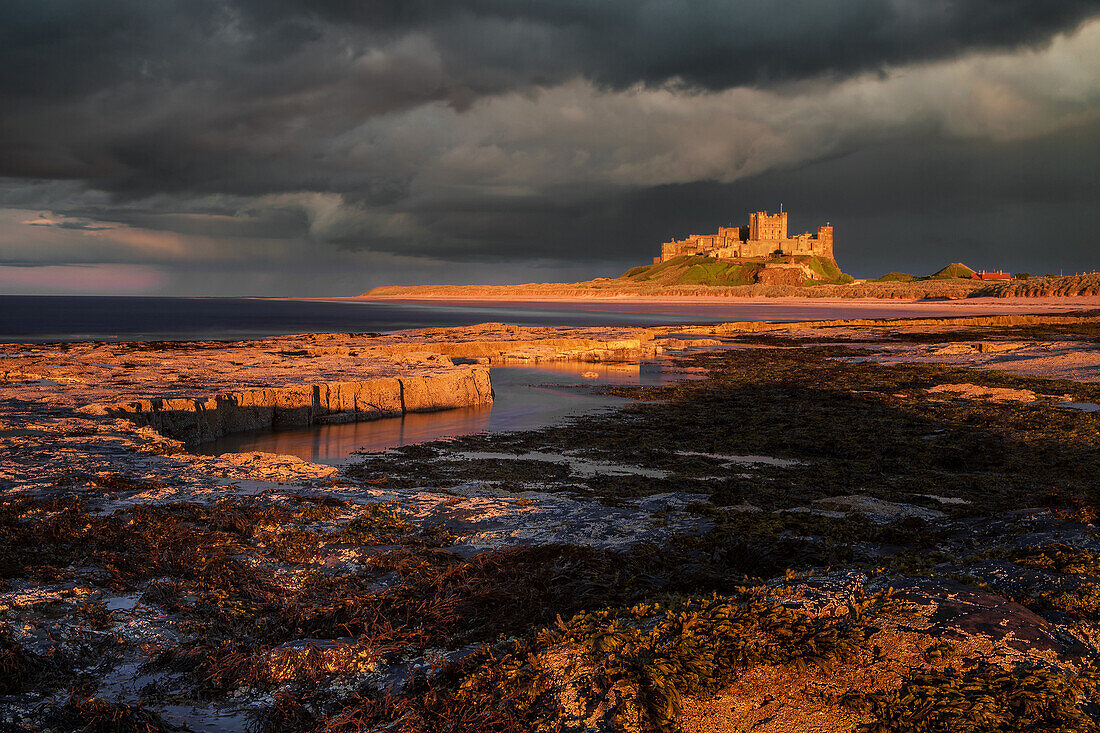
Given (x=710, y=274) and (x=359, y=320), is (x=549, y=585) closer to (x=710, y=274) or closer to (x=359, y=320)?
(x=359, y=320)

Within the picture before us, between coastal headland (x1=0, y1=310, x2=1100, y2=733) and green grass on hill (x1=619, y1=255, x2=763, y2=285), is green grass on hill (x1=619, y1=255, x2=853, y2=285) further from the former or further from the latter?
coastal headland (x1=0, y1=310, x2=1100, y2=733)

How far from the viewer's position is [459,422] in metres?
15.1

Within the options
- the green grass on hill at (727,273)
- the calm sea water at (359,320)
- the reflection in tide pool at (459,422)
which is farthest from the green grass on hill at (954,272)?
the reflection in tide pool at (459,422)

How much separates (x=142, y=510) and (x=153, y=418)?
6846mm

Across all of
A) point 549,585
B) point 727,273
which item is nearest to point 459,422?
point 549,585

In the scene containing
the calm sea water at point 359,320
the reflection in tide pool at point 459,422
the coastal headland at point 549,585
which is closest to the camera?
the coastal headland at point 549,585

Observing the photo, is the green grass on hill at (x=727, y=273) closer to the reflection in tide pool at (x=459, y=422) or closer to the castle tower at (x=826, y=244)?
the castle tower at (x=826, y=244)

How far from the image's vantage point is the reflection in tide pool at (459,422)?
12523mm

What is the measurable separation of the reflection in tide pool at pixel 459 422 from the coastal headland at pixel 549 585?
145 centimetres

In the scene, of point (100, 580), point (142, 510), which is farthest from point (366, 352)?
point (100, 580)

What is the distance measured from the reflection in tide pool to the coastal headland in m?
1.45

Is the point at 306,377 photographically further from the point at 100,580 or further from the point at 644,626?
the point at 644,626

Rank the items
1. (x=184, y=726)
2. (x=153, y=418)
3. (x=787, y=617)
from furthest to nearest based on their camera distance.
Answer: (x=153, y=418) < (x=787, y=617) < (x=184, y=726)

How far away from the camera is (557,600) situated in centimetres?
424
